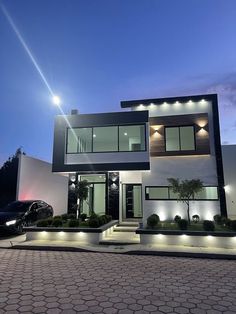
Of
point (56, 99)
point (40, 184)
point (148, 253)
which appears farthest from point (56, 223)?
point (40, 184)

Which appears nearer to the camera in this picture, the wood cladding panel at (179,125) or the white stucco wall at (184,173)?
the white stucco wall at (184,173)

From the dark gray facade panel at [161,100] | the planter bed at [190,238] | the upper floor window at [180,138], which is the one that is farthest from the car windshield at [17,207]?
the upper floor window at [180,138]

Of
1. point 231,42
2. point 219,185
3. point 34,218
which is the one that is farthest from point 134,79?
point 34,218

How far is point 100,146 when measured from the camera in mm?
15422

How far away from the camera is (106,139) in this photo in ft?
51.1

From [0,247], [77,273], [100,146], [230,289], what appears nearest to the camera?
[230,289]

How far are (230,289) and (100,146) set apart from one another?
11.3 m

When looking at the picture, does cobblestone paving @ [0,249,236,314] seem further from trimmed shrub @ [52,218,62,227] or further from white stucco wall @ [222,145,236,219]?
white stucco wall @ [222,145,236,219]

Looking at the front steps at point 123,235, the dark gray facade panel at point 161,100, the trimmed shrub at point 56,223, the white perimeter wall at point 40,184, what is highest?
the dark gray facade panel at point 161,100

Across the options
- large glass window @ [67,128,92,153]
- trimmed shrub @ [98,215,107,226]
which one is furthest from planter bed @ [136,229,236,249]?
large glass window @ [67,128,92,153]

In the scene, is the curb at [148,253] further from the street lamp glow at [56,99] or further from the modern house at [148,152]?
the street lamp glow at [56,99]

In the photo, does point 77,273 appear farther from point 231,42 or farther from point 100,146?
point 231,42

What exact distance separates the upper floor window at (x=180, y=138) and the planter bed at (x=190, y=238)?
20.4 feet

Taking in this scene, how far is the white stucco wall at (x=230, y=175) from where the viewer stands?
1783cm
